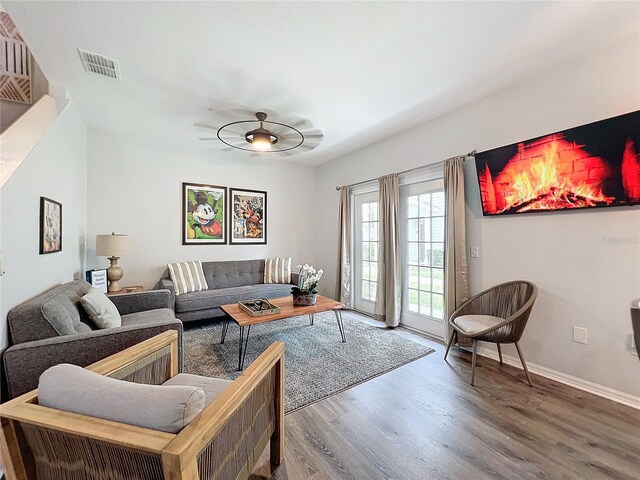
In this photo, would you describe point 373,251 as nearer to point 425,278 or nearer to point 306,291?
point 425,278

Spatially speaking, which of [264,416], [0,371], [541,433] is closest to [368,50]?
[264,416]

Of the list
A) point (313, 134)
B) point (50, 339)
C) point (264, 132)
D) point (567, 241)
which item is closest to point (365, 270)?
point (313, 134)

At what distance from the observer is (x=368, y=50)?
2.05 m

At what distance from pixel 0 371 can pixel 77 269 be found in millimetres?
2057

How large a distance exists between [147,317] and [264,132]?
2127 mm

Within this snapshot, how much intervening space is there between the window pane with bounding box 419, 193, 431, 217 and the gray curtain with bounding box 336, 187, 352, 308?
1.31 metres

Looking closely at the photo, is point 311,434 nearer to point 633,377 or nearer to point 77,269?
point 633,377

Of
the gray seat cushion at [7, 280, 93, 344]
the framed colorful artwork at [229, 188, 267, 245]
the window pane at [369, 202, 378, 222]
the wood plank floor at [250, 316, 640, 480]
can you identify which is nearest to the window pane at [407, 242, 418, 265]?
the window pane at [369, 202, 378, 222]

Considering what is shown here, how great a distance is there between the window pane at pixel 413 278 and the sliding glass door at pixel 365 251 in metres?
0.60

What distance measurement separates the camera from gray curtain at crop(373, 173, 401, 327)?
3625mm

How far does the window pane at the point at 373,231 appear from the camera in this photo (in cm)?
421

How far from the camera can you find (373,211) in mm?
4277

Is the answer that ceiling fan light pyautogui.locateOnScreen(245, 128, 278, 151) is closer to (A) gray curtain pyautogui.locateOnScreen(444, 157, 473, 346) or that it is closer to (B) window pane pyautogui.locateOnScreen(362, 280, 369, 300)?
(A) gray curtain pyautogui.locateOnScreen(444, 157, 473, 346)

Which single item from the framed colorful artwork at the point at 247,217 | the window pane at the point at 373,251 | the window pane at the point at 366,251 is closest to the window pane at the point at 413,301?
the window pane at the point at 373,251
